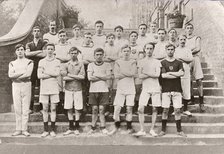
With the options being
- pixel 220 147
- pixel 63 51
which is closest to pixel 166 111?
pixel 220 147

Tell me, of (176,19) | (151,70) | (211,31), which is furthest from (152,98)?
(176,19)

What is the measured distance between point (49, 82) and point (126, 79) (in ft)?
3.63

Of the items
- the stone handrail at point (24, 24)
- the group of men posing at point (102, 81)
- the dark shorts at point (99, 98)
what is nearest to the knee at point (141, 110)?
the group of men posing at point (102, 81)

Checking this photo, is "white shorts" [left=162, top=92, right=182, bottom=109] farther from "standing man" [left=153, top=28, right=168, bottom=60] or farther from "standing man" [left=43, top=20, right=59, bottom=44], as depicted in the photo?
→ "standing man" [left=43, top=20, right=59, bottom=44]

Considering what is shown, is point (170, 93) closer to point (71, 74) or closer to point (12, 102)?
point (71, 74)

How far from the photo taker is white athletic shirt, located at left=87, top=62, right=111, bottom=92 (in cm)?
446

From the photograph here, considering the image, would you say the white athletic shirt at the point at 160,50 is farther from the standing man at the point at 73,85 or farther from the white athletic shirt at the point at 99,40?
the standing man at the point at 73,85

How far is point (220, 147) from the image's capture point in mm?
4176

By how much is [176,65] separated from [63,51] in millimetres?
1714

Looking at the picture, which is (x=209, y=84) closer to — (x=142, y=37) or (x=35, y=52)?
(x=142, y=37)

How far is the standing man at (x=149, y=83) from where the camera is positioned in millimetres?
4402

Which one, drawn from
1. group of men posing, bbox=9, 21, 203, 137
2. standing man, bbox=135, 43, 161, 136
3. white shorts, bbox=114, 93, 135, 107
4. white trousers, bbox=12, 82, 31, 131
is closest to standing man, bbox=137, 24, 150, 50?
group of men posing, bbox=9, 21, 203, 137

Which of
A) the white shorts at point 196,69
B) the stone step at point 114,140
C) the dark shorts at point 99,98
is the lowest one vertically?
the stone step at point 114,140

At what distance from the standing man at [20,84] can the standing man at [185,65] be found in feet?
7.31
